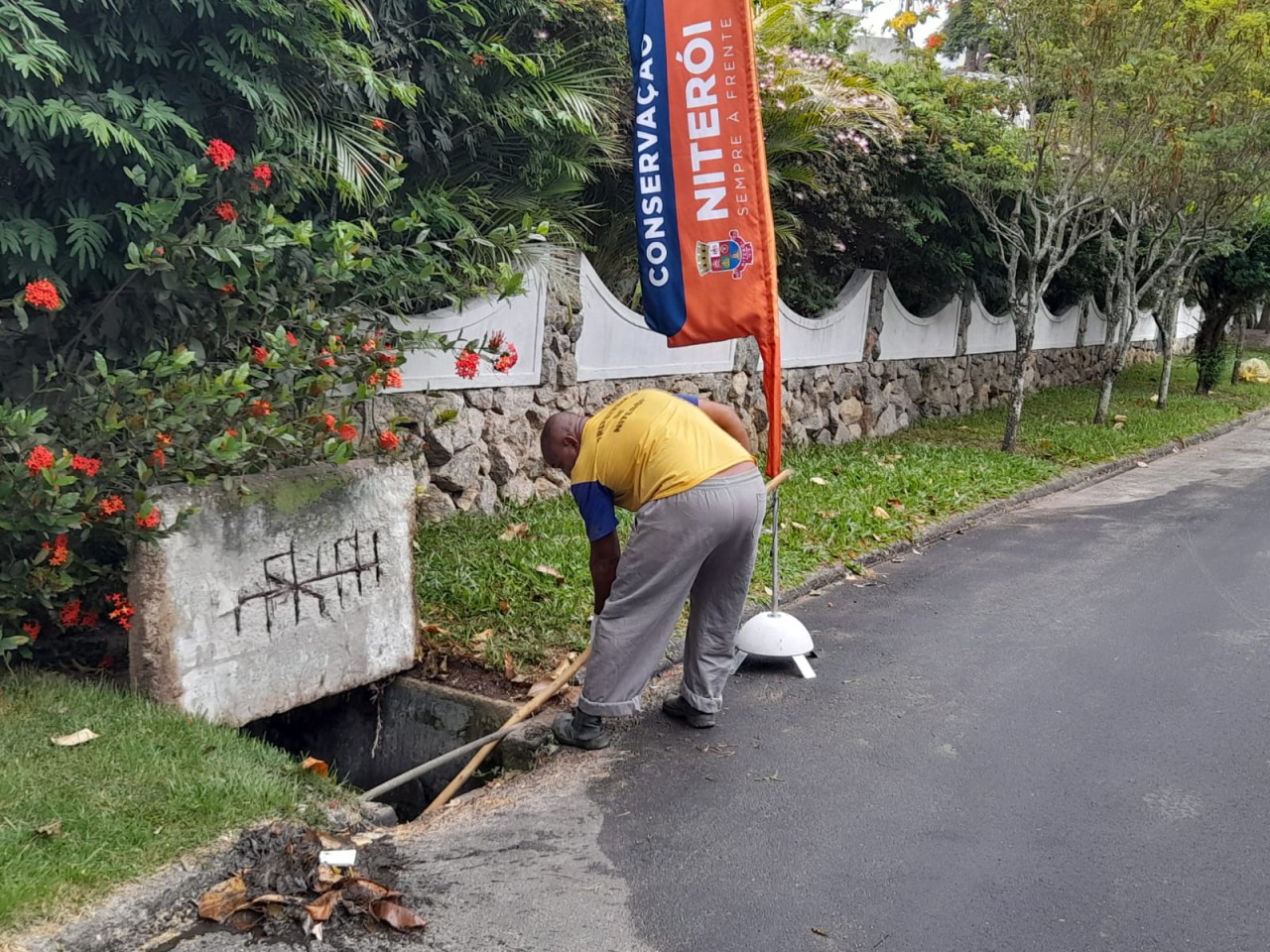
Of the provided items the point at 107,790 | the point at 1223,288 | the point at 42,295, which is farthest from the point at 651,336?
the point at 1223,288

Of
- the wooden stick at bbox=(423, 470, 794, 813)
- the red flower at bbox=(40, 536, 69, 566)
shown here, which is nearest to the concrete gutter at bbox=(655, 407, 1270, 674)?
the wooden stick at bbox=(423, 470, 794, 813)

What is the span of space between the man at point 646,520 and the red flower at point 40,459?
175 cm

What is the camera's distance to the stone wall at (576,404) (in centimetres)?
754

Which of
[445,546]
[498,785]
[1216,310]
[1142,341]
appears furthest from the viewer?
[1142,341]

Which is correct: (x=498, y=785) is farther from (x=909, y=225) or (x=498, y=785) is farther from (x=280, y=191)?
(x=909, y=225)

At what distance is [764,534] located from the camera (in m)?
7.64

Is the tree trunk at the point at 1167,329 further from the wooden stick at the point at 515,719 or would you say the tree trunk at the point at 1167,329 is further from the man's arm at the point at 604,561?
the man's arm at the point at 604,561

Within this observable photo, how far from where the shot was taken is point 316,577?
16.0ft

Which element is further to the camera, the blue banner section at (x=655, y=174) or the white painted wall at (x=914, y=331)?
the white painted wall at (x=914, y=331)

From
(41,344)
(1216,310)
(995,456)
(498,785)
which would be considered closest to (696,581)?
(498,785)

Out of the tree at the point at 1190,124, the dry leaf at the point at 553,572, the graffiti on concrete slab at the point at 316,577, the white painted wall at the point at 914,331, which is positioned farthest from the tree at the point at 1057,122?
the graffiti on concrete slab at the point at 316,577

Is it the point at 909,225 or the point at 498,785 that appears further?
the point at 909,225

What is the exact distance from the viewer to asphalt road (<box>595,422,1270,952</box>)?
11.1 ft

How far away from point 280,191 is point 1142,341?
22.1m
